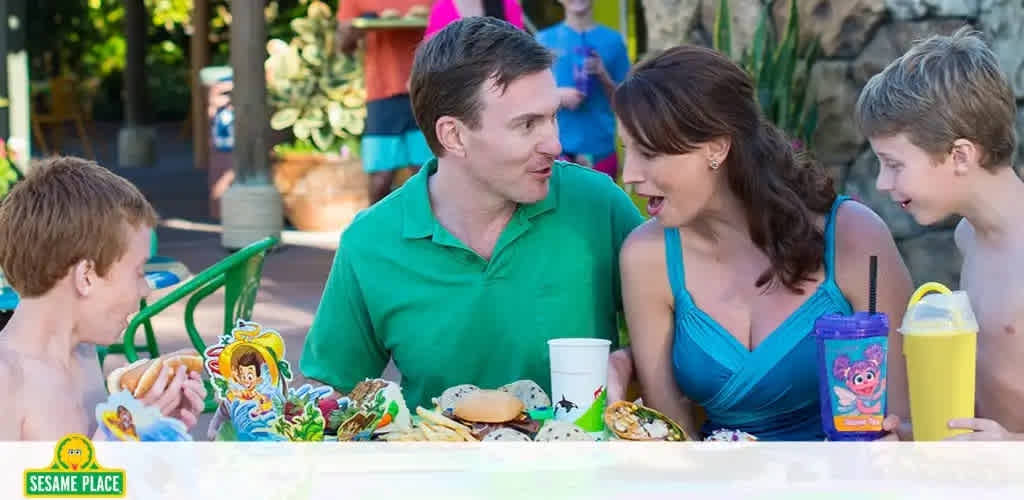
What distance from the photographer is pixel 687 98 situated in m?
2.69

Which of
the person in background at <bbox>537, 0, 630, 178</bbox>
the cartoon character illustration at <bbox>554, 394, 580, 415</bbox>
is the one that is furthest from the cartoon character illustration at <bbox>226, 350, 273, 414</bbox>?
the person in background at <bbox>537, 0, 630, 178</bbox>

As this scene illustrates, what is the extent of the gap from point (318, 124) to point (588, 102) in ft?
12.4

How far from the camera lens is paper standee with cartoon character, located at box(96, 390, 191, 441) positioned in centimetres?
224

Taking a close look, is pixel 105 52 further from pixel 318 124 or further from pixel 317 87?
pixel 318 124

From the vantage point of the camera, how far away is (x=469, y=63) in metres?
2.99

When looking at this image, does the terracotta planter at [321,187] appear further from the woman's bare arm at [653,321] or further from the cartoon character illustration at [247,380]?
the cartoon character illustration at [247,380]

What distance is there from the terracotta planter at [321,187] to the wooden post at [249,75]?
19.6 inches

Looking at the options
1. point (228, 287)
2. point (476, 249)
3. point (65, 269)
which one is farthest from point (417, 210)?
point (228, 287)

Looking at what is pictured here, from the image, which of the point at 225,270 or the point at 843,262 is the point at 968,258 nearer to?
the point at 843,262

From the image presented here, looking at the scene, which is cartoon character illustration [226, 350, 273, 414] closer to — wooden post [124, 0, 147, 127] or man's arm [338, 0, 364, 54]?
man's arm [338, 0, 364, 54]

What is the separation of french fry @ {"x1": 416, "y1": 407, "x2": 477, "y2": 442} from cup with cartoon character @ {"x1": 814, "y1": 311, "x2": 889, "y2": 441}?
0.54 meters

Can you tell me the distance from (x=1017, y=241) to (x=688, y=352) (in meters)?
0.61

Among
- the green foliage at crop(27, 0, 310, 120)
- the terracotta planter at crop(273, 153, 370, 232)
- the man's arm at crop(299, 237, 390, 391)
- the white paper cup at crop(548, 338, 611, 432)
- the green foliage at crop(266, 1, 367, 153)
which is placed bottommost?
the green foliage at crop(27, 0, 310, 120)

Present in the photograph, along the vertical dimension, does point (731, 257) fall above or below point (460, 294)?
above
